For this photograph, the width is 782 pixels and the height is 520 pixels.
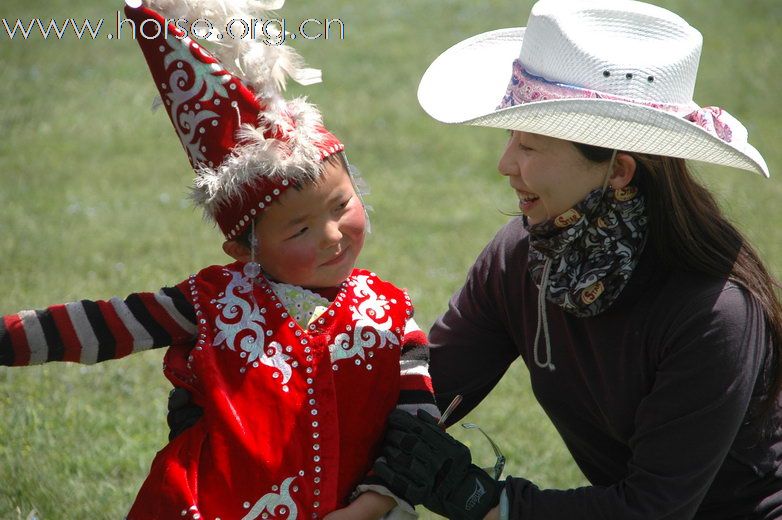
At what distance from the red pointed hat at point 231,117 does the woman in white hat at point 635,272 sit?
A: 0.43m

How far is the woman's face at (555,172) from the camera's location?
256 cm

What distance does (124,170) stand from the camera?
8.02 m

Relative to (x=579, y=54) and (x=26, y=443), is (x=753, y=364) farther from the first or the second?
(x=26, y=443)

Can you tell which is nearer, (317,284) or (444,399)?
(317,284)

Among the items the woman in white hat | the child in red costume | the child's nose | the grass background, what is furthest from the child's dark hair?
the grass background

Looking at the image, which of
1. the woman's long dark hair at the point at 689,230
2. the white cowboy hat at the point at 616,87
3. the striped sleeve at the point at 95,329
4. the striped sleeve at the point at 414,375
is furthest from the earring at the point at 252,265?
the woman's long dark hair at the point at 689,230

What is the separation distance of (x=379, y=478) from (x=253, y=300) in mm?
565

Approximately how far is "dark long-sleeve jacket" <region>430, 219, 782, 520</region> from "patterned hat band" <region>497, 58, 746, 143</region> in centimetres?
35

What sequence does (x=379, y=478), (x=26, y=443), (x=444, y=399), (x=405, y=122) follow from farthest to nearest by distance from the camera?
(x=405, y=122) → (x=26, y=443) → (x=444, y=399) → (x=379, y=478)

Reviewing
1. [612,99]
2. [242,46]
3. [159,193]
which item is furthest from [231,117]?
[159,193]

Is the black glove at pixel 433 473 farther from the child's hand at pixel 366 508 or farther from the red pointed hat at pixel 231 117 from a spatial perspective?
the red pointed hat at pixel 231 117

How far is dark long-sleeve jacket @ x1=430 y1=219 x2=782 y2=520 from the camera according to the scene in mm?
2521

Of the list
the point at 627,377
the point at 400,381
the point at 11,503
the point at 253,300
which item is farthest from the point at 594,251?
the point at 11,503

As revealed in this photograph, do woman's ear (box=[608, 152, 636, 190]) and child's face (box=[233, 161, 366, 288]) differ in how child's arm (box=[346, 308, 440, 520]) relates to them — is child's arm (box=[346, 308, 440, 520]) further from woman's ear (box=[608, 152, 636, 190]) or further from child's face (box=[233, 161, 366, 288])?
woman's ear (box=[608, 152, 636, 190])
